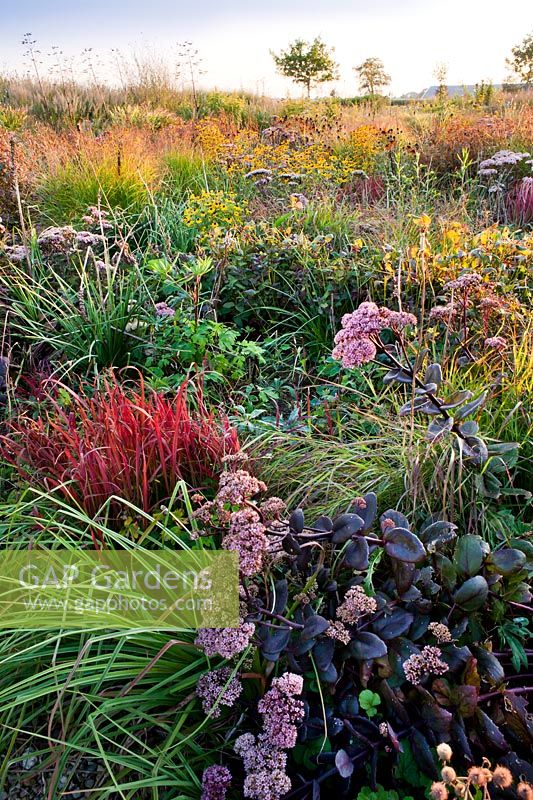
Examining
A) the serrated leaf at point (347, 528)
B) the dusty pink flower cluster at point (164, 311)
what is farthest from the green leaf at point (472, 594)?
the dusty pink flower cluster at point (164, 311)

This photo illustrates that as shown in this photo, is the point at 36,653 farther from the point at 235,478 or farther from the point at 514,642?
the point at 514,642

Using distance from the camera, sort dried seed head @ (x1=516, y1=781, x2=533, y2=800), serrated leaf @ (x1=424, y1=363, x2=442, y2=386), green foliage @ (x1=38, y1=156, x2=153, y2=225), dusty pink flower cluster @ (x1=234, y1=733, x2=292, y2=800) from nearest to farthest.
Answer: dried seed head @ (x1=516, y1=781, x2=533, y2=800) → dusty pink flower cluster @ (x1=234, y1=733, x2=292, y2=800) → serrated leaf @ (x1=424, y1=363, x2=442, y2=386) → green foliage @ (x1=38, y1=156, x2=153, y2=225)

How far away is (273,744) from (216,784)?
179 mm

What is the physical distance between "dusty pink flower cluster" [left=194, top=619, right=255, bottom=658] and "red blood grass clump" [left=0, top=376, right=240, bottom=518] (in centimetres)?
70

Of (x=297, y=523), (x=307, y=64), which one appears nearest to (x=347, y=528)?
(x=297, y=523)

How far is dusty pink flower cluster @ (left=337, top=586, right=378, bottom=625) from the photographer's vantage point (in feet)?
4.75

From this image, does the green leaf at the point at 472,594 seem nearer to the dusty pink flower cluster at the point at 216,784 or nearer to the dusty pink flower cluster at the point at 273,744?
the dusty pink flower cluster at the point at 273,744

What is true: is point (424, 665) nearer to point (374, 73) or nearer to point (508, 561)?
point (508, 561)

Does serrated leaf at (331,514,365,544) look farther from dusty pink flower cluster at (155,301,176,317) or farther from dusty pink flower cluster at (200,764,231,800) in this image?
dusty pink flower cluster at (155,301,176,317)

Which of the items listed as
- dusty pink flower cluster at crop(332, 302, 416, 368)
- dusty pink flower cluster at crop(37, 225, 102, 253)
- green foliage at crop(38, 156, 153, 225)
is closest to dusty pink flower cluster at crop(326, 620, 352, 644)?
dusty pink flower cluster at crop(332, 302, 416, 368)

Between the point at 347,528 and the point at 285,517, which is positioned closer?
the point at 347,528

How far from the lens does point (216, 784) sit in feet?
4.58

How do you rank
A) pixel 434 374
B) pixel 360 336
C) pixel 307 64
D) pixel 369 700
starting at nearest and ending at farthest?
1. pixel 369 700
2. pixel 360 336
3. pixel 434 374
4. pixel 307 64

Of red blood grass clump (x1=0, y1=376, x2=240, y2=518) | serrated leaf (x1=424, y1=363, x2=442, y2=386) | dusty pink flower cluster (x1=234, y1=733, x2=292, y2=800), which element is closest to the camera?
dusty pink flower cluster (x1=234, y1=733, x2=292, y2=800)
